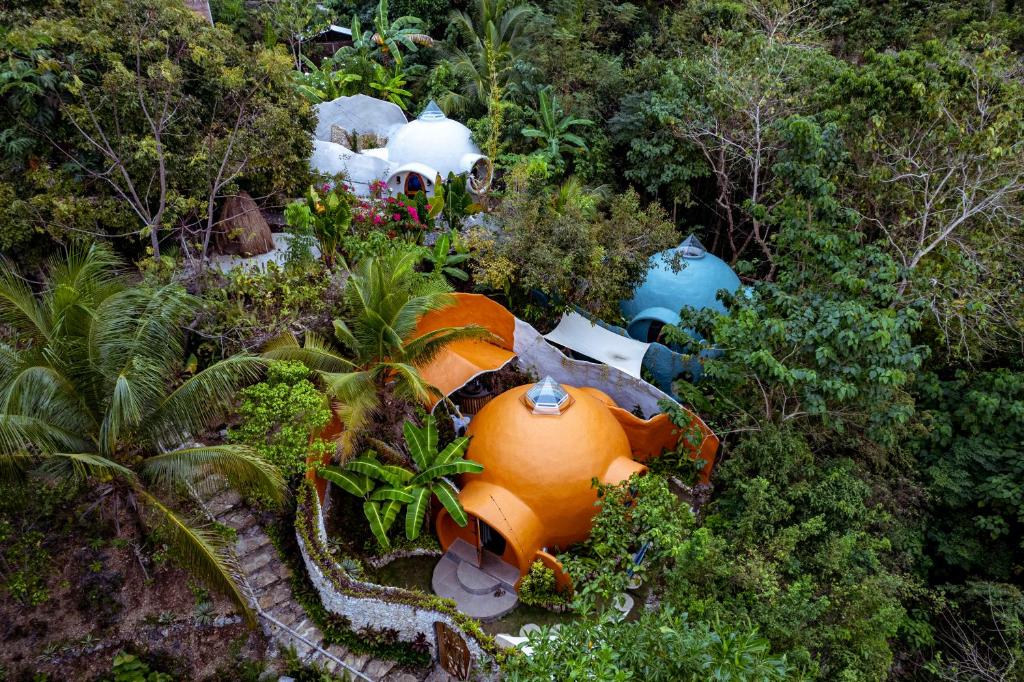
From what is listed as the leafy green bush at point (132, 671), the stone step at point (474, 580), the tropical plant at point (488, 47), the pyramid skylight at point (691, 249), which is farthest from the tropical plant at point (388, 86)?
the leafy green bush at point (132, 671)

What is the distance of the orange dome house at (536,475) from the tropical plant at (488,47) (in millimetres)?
12817

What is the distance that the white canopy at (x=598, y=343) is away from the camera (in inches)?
684

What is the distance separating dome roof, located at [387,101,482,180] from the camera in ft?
74.9

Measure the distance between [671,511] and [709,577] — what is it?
1.28 meters

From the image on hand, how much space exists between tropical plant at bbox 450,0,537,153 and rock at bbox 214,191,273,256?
8887mm

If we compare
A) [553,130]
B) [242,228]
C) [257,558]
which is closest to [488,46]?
[553,130]

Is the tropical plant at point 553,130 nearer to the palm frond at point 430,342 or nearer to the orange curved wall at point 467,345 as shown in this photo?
the orange curved wall at point 467,345

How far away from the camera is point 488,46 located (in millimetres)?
24359

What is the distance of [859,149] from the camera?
1605 cm

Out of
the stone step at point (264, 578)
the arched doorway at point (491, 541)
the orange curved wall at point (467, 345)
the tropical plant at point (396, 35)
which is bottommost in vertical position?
the arched doorway at point (491, 541)

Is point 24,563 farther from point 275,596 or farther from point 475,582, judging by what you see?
point 475,582

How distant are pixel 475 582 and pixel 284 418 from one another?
5020mm

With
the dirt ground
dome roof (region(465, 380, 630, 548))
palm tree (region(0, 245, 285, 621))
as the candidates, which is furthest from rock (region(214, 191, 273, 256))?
the dirt ground

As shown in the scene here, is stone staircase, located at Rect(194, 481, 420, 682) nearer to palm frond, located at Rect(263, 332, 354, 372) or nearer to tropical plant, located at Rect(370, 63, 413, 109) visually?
palm frond, located at Rect(263, 332, 354, 372)
